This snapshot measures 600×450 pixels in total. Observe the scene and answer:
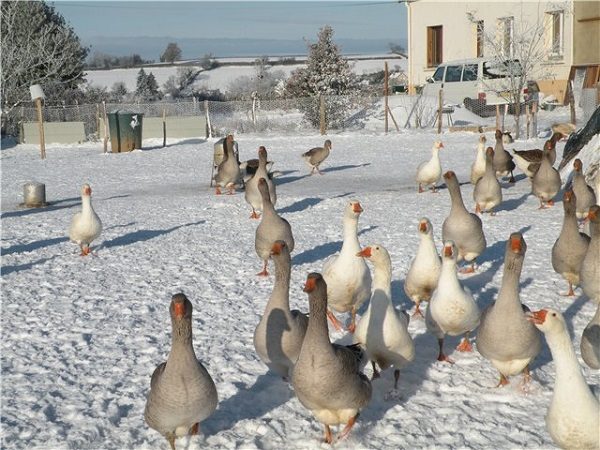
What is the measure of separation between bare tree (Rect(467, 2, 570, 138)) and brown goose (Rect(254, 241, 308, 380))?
85.7 ft

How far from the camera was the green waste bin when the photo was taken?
25777 millimetres

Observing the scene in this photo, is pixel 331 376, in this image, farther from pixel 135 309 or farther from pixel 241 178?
pixel 241 178

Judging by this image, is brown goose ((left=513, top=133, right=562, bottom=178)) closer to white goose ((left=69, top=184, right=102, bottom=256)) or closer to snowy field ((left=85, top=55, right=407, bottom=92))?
white goose ((left=69, top=184, right=102, bottom=256))

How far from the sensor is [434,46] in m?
42.1

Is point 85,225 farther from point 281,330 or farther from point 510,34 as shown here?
point 510,34

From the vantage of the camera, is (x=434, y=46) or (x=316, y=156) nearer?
(x=316, y=156)

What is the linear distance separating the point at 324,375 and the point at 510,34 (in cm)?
3478

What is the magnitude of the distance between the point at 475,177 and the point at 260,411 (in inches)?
399

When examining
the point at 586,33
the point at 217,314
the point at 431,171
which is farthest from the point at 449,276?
the point at 586,33

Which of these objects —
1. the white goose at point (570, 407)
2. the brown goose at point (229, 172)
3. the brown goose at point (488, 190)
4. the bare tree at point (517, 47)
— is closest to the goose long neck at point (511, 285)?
the white goose at point (570, 407)

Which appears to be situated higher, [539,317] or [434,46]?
[434,46]

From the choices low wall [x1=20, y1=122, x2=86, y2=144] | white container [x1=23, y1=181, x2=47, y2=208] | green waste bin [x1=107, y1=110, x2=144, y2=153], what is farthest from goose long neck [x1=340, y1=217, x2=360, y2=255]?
low wall [x1=20, y1=122, x2=86, y2=144]

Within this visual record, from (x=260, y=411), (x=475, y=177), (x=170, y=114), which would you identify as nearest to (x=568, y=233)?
(x=260, y=411)

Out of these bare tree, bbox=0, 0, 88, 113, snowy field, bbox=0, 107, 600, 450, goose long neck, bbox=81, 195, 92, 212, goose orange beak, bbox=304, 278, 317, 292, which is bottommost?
snowy field, bbox=0, 107, 600, 450
